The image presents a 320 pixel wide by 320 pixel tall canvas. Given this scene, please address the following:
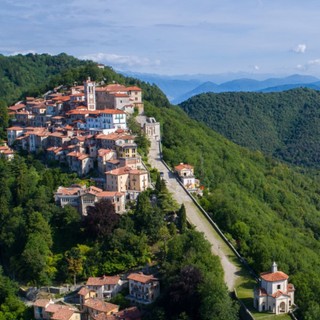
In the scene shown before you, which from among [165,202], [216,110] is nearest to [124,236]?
[165,202]

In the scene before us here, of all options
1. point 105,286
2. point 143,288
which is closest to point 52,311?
point 105,286

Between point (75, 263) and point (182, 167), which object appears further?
point (182, 167)

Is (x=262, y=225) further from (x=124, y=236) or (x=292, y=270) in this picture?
(x=124, y=236)

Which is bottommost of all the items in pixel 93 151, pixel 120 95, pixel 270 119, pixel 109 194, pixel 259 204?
pixel 259 204

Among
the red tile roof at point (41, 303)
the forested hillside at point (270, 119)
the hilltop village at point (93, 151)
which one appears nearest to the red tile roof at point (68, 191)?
the hilltop village at point (93, 151)

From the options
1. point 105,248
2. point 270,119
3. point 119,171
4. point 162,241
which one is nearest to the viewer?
point 105,248

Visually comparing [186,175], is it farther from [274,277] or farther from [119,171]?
[274,277]
